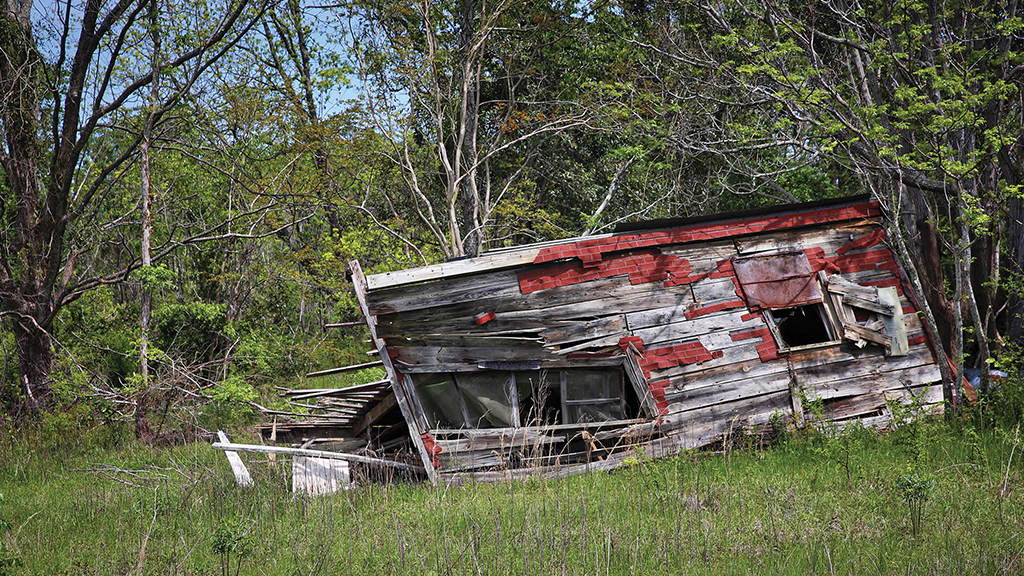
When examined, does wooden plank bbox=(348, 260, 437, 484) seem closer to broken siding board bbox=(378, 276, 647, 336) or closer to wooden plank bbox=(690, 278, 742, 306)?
broken siding board bbox=(378, 276, 647, 336)

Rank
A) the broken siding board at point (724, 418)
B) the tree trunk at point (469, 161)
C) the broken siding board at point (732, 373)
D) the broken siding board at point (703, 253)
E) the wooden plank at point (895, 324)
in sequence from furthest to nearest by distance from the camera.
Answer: the tree trunk at point (469, 161) → the wooden plank at point (895, 324) → the broken siding board at point (703, 253) → the broken siding board at point (732, 373) → the broken siding board at point (724, 418)

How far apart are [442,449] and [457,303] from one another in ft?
5.64

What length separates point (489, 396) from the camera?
26.9 feet

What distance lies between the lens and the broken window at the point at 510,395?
818 centimetres

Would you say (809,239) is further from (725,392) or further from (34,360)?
(34,360)

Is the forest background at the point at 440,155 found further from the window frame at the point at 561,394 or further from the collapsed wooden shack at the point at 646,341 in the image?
the window frame at the point at 561,394

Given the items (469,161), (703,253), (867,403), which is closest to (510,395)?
(703,253)

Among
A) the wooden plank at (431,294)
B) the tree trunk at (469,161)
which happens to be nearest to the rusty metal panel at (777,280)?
the wooden plank at (431,294)

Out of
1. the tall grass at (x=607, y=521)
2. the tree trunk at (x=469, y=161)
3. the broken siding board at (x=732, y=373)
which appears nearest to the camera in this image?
the tall grass at (x=607, y=521)

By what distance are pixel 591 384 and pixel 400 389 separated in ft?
7.66

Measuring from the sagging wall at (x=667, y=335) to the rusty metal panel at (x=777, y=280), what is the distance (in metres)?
0.07

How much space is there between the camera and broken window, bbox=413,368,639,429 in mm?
8180

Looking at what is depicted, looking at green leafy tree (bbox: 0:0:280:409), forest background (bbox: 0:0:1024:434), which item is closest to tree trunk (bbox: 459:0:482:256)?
forest background (bbox: 0:0:1024:434)

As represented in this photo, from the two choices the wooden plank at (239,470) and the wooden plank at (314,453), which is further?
the wooden plank at (239,470)
